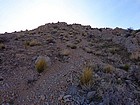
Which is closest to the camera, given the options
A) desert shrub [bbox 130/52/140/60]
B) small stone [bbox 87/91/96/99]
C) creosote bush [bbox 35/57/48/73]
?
small stone [bbox 87/91/96/99]

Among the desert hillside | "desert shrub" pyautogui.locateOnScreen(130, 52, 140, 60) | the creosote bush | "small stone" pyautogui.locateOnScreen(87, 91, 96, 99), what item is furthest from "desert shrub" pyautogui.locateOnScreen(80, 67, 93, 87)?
"desert shrub" pyautogui.locateOnScreen(130, 52, 140, 60)

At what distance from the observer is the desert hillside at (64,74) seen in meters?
12.7

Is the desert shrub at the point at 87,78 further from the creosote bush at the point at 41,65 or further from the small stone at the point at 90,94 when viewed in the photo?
the creosote bush at the point at 41,65

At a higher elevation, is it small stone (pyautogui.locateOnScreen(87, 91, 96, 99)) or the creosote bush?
the creosote bush

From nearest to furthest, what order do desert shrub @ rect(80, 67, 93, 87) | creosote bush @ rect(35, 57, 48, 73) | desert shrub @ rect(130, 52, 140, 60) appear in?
desert shrub @ rect(80, 67, 93, 87)
creosote bush @ rect(35, 57, 48, 73)
desert shrub @ rect(130, 52, 140, 60)

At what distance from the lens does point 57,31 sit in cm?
2711

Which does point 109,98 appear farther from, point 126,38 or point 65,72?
point 126,38

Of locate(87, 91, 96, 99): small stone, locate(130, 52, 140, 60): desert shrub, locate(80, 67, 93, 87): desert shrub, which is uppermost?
locate(80, 67, 93, 87): desert shrub

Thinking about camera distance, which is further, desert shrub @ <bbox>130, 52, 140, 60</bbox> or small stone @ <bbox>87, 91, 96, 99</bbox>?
desert shrub @ <bbox>130, 52, 140, 60</bbox>

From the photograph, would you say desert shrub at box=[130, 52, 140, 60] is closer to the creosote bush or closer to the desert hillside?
the desert hillside

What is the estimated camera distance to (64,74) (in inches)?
565

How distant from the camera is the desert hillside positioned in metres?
12.7

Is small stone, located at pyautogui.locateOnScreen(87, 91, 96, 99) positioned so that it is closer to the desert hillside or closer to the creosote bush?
the desert hillside

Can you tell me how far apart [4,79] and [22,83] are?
97cm
